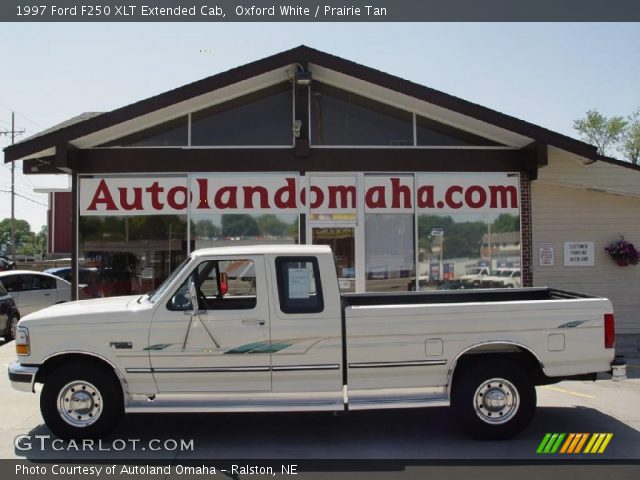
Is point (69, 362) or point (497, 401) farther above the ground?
point (69, 362)

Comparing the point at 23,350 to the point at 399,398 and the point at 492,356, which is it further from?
the point at 492,356

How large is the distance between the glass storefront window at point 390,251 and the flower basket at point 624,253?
14.2 feet

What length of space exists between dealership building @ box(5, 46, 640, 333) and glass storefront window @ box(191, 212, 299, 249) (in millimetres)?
20

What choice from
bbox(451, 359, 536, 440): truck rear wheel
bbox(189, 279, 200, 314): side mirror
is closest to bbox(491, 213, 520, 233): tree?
bbox(451, 359, 536, 440): truck rear wheel

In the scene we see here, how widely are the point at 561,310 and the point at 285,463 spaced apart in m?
3.08

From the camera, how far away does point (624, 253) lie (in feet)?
40.4

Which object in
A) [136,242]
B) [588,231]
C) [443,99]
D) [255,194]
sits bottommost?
[136,242]

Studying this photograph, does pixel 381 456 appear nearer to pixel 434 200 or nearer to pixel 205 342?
pixel 205 342

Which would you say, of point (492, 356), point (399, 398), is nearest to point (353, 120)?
point (492, 356)

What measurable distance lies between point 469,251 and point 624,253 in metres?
3.29

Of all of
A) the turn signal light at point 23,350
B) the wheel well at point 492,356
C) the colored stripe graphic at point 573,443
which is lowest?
the colored stripe graphic at point 573,443

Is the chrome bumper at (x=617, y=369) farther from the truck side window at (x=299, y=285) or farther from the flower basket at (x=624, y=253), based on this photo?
the flower basket at (x=624, y=253)

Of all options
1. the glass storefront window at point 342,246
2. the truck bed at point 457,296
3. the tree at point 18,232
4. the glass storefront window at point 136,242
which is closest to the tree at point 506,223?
the glass storefront window at point 342,246

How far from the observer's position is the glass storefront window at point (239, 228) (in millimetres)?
11805
